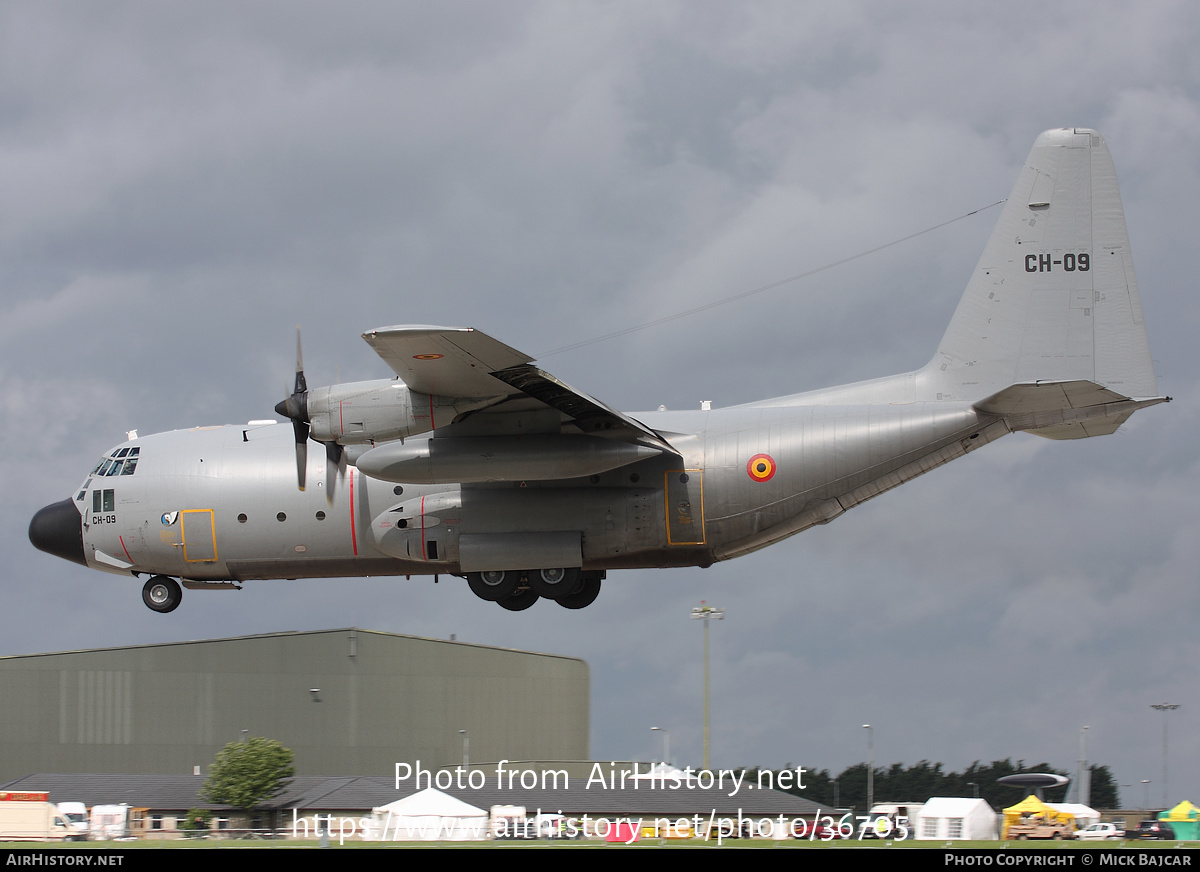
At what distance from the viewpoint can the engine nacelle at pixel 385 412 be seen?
815 inches

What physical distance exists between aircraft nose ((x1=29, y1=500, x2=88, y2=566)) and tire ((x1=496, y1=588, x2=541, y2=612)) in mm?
8452

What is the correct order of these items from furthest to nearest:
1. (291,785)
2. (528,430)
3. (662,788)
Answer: (291,785) < (662,788) < (528,430)

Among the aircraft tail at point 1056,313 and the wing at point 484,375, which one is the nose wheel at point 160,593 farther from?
the aircraft tail at point 1056,313

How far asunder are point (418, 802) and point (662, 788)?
12.5 m

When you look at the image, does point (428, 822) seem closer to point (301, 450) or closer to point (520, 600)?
point (520, 600)

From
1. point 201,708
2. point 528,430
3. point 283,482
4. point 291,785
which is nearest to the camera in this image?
point 528,430

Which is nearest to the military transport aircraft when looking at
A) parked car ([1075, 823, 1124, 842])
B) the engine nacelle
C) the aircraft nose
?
the engine nacelle

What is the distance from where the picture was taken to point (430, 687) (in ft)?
149

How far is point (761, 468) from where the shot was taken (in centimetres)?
2228

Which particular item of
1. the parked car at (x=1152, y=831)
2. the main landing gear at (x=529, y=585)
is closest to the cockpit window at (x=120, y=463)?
the main landing gear at (x=529, y=585)

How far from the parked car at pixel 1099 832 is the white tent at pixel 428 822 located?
11875 mm
